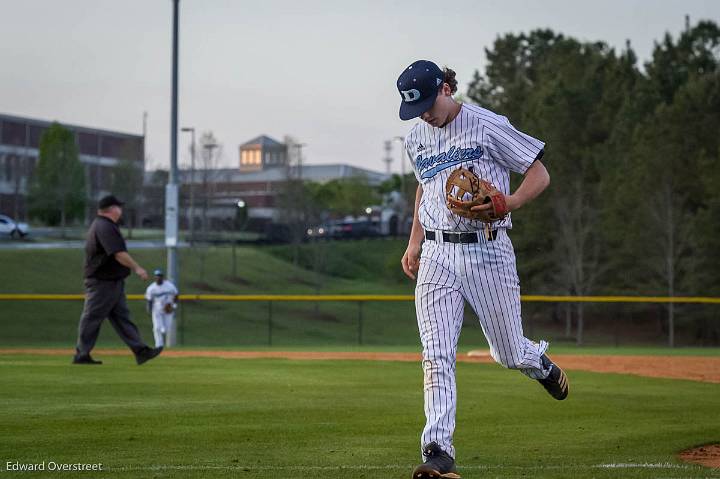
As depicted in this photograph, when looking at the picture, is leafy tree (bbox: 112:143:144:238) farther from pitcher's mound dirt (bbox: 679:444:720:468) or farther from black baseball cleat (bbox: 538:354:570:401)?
black baseball cleat (bbox: 538:354:570:401)

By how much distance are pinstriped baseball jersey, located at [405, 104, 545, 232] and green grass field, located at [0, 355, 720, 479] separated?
4.40 feet

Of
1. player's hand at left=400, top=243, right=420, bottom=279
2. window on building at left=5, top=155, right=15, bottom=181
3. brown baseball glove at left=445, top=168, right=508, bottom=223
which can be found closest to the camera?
brown baseball glove at left=445, top=168, right=508, bottom=223

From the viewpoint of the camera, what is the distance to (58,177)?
6956cm

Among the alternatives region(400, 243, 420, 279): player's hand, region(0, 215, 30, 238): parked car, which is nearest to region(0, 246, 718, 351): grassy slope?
region(0, 215, 30, 238): parked car

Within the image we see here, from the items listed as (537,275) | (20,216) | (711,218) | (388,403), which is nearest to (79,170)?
(20,216)

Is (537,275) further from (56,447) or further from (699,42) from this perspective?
(56,447)

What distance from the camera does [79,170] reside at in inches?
2844

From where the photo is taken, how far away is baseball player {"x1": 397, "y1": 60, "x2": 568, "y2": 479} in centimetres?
631

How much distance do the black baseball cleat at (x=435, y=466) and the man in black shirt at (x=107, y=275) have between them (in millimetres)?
8546

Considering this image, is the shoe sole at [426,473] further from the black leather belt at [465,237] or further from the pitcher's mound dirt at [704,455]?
the pitcher's mound dirt at [704,455]

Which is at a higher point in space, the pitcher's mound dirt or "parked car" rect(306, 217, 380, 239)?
"parked car" rect(306, 217, 380, 239)

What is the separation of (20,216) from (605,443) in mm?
82760

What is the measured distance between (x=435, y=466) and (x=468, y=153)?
5.34 ft

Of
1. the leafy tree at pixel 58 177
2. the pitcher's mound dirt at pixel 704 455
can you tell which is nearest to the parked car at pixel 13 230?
the leafy tree at pixel 58 177
